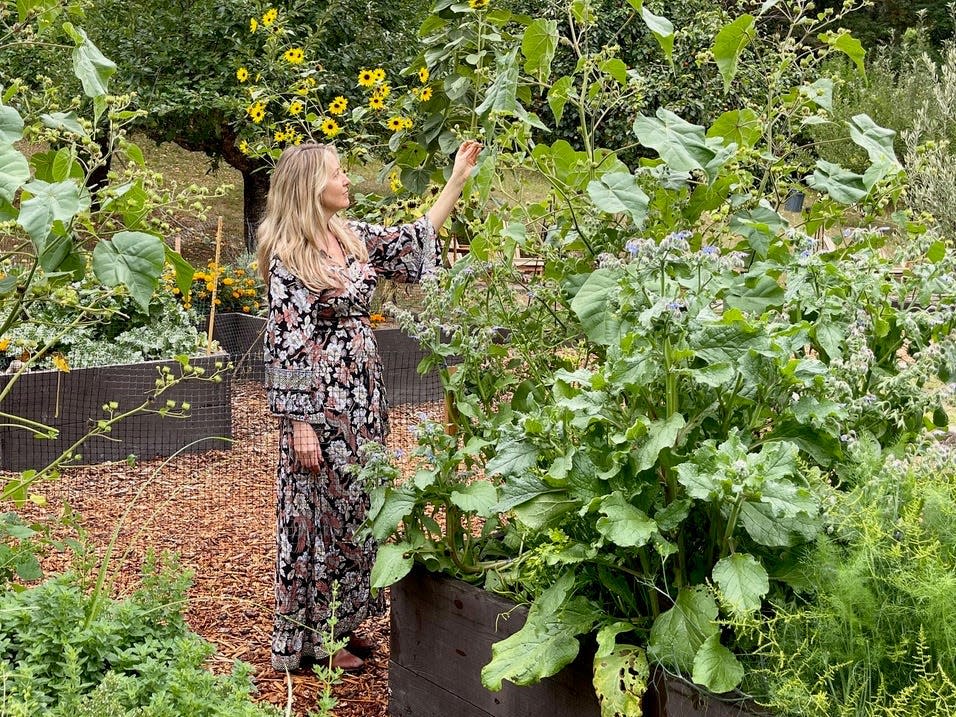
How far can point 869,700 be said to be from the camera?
60.1 inches

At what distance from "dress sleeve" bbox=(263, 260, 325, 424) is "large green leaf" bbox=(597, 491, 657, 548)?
1.40 metres

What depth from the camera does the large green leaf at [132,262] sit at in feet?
5.55

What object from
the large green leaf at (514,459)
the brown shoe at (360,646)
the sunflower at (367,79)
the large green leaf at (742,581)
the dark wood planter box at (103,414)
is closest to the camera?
the large green leaf at (742,581)

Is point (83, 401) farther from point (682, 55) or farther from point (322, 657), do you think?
point (682, 55)

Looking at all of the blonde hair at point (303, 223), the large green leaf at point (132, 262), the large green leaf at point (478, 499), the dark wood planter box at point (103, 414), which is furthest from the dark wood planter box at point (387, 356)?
the large green leaf at point (132, 262)

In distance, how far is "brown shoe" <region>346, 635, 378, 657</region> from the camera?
10.5 ft

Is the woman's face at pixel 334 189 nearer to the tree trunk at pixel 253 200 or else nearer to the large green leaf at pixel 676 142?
the large green leaf at pixel 676 142

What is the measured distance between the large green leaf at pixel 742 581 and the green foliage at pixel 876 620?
0.04 m

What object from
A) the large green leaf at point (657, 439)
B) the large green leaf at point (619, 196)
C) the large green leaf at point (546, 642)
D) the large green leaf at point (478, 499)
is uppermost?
the large green leaf at point (619, 196)

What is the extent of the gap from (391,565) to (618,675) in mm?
770

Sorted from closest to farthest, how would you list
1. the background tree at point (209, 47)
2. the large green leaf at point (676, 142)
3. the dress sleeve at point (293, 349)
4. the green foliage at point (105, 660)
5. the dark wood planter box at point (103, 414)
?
1. the green foliage at point (105, 660)
2. the large green leaf at point (676, 142)
3. the dress sleeve at point (293, 349)
4. the dark wood planter box at point (103, 414)
5. the background tree at point (209, 47)

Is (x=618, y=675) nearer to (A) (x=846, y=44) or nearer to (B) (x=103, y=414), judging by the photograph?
(A) (x=846, y=44)

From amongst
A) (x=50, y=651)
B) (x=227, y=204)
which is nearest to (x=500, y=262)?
(x=50, y=651)

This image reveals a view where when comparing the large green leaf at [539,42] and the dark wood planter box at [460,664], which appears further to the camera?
the large green leaf at [539,42]
